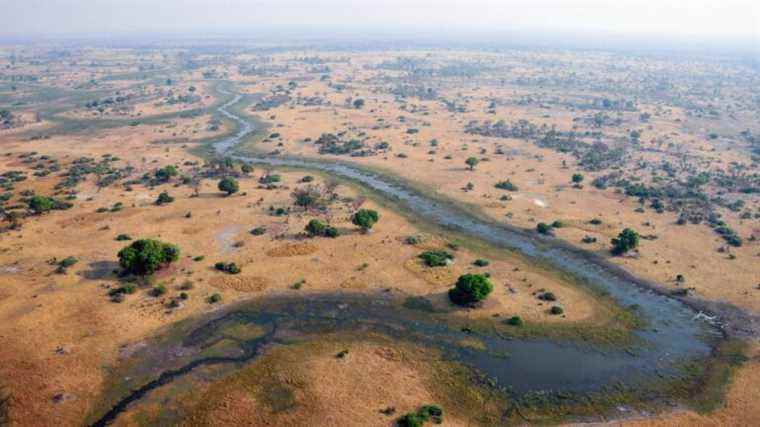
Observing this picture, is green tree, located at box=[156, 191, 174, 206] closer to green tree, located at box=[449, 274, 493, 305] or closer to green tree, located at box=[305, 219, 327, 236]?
green tree, located at box=[305, 219, 327, 236]

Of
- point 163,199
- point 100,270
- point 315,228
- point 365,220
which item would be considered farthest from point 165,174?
point 365,220

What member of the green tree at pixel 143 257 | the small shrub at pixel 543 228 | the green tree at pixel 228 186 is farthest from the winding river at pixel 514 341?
the green tree at pixel 228 186

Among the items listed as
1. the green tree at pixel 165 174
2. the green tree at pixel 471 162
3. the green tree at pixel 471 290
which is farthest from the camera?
the green tree at pixel 471 162

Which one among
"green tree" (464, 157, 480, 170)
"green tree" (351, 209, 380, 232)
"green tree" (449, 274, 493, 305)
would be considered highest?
"green tree" (464, 157, 480, 170)

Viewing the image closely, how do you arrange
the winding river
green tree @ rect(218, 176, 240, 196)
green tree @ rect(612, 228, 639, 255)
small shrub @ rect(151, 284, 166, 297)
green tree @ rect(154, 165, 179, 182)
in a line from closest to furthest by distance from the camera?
the winding river → small shrub @ rect(151, 284, 166, 297) → green tree @ rect(612, 228, 639, 255) → green tree @ rect(218, 176, 240, 196) → green tree @ rect(154, 165, 179, 182)

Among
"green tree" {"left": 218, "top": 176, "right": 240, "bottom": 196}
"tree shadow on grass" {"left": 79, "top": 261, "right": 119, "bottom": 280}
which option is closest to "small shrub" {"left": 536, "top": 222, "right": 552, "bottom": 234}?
"green tree" {"left": 218, "top": 176, "right": 240, "bottom": 196}

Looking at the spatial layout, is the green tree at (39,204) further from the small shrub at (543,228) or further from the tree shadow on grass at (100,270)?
the small shrub at (543,228)

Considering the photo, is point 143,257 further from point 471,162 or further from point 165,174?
point 471,162

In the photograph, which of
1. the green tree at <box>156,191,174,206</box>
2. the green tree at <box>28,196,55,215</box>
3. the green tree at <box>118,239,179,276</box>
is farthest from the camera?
the green tree at <box>156,191,174,206</box>
